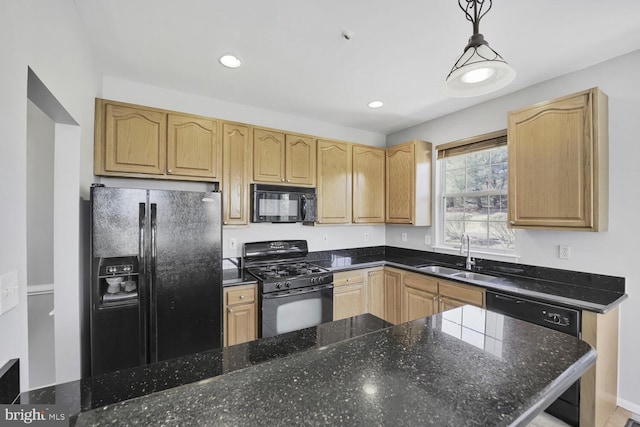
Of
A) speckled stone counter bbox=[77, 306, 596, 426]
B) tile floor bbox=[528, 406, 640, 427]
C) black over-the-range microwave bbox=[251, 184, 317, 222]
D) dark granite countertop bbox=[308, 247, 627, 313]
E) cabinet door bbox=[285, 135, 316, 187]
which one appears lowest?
tile floor bbox=[528, 406, 640, 427]

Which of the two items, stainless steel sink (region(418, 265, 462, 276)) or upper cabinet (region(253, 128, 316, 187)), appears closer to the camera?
upper cabinet (region(253, 128, 316, 187))

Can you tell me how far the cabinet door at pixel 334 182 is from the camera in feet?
10.6

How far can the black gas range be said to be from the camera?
2.51 meters

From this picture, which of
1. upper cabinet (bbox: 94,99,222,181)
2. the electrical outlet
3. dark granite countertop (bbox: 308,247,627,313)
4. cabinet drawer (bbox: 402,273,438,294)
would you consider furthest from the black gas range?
the electrical outlet

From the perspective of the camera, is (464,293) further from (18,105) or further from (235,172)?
(18,105)

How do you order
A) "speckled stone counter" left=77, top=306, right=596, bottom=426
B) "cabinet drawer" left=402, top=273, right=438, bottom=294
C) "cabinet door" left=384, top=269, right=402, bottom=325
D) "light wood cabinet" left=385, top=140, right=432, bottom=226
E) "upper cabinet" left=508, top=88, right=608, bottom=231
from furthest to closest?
"light wood cabinet" left=385, top=140, right=432, bottom=226, "cabinet door" left=384, top=269, right=402, bottom=325, "cabinet drawer" left=402, top=273, right=438, bottom=294, "upper cabinet" left=508, top=88, right=608, bottom=231, "speckled stone counter" left=77, top=306, right=596, bottom=426

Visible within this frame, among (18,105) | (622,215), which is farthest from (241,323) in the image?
(622,215)

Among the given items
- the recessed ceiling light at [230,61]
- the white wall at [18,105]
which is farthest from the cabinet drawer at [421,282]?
the white wall at [18,105]

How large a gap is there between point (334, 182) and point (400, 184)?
2.70 ft

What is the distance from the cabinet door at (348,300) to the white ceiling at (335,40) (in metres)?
1.98

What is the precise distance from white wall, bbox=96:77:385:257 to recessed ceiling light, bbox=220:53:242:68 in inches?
30.9

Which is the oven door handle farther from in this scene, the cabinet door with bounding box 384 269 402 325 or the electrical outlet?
the electrical outlet

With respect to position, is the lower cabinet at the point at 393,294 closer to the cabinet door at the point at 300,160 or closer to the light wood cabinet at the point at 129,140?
the cabinet door at the point at 300,160

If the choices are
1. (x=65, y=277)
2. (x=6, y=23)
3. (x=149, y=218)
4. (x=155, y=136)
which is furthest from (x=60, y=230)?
(x=6, y=23)
